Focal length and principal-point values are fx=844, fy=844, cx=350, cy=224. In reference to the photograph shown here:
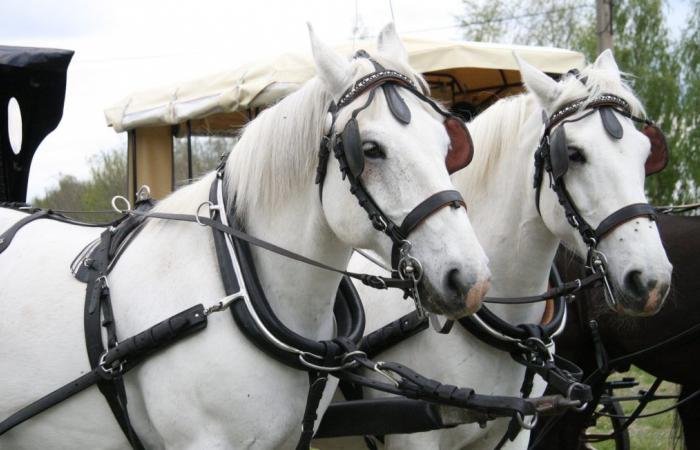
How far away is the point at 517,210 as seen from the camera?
2.89 m

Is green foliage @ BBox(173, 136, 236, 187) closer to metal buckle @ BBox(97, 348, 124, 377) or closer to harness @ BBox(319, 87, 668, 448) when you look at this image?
harness @ BBox(319, 87, 668, 448)

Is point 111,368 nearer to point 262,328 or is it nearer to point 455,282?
point 262,328

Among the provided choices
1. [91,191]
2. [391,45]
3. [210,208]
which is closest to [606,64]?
[391,45]

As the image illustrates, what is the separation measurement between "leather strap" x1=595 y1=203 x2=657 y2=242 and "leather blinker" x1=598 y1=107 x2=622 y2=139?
0.25 metres

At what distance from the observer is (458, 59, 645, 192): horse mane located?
282 cm

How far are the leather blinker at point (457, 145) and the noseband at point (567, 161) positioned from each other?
0.51 meters

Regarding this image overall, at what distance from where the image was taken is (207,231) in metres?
2.38

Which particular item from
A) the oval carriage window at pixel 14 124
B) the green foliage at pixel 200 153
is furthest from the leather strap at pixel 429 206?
the green foliage at pixel 200 153

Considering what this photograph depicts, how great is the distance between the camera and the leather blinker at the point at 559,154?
2.66 m

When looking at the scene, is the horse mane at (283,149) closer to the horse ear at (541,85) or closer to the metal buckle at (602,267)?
the horse ear at (541,85)

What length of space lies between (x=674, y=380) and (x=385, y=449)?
5.42ft

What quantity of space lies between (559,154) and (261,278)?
104 cm

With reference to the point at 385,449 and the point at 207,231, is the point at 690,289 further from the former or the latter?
the point at 207,231

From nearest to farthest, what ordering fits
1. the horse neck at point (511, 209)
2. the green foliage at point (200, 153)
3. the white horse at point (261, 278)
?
the white horse at point (261, 278) < the horse neck at point (511, 209) < the green foliage at point (200, 153)
